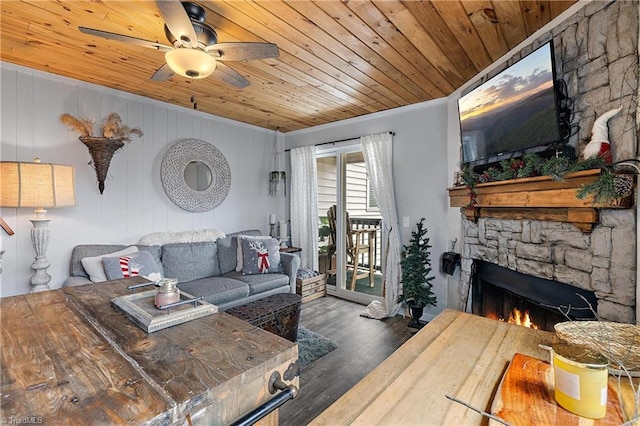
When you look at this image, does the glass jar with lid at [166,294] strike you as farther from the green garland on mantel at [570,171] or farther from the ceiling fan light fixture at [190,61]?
the green garland on mantel at [570,171]

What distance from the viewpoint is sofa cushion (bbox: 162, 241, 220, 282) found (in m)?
3.15

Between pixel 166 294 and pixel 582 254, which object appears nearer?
pixel 166 294

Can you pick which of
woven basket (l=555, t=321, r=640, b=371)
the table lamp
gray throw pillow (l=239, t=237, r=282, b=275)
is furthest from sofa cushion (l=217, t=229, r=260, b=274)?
woven basket (l=555, t=321, r=640, b=371)

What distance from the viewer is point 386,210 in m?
3.63

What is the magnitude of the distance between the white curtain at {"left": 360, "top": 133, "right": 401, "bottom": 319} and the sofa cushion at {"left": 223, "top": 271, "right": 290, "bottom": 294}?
1.10 metres

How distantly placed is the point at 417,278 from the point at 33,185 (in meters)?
3.50

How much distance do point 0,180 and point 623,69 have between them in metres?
3.97

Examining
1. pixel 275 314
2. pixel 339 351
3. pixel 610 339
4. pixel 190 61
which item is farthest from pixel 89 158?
pixel 610 339

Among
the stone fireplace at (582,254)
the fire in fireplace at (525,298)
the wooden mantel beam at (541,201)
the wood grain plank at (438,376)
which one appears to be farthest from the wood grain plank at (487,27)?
the wood grain plank at (438,376)

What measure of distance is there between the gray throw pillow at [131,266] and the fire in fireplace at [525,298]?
9.32 feet

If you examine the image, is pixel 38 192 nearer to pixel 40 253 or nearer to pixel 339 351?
pixel 40 253

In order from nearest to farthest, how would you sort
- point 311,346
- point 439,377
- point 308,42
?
point 439,377 → point 308,42 → point 311,346

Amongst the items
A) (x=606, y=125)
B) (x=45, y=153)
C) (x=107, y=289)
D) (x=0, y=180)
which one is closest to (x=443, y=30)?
(x=606, y=125)

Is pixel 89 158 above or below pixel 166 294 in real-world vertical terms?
above
